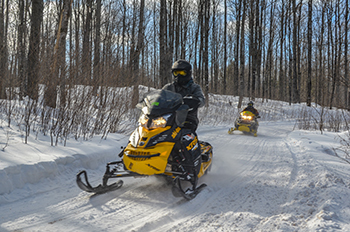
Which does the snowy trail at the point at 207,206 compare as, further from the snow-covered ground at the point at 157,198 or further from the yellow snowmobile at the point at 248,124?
the yellow snowmobile at the point at 248,124

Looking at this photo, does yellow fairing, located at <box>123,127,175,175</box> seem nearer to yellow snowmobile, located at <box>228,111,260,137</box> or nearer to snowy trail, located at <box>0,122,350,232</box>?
snowy trail, located at <box>0,122,350,232</box>

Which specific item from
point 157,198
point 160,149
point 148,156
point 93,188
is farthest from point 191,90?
point 93,188

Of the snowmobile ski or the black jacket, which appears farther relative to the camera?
the black jacket

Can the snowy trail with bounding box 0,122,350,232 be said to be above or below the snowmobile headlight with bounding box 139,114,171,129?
below

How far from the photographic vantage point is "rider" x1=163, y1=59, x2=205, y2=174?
385 cm

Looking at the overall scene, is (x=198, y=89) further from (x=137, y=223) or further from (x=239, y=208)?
(x=137, y=223)

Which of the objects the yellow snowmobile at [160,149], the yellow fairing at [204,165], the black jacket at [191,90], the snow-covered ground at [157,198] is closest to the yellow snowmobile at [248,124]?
the snow-covered ground at [157,198]

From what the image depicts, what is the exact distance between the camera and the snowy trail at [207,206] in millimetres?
2703

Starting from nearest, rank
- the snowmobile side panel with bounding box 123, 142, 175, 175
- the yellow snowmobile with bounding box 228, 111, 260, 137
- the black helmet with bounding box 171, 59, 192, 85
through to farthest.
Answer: the snowmobile side panel with bounding box 123, 142, 175, 175, the black helmet with bounding box 171, 59, 192, 85, the yellow snowmobile with bounding box 228, 111, 260, 137

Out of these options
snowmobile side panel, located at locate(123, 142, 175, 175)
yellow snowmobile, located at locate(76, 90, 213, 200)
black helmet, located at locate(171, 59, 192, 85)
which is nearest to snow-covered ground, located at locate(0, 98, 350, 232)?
yellow snowmobile, located at locate(76, 90, 213, 200)

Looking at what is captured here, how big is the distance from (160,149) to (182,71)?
1641 millimetres

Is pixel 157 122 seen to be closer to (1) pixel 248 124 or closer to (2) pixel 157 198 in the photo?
(2) pixel 157 198

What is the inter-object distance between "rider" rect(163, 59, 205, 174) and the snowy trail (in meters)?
0.69

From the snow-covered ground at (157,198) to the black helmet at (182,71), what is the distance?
1749mm
